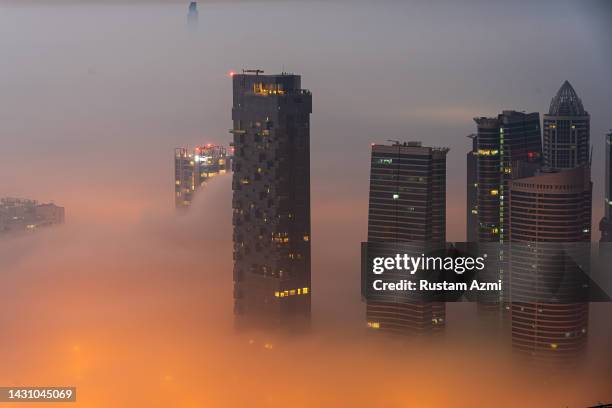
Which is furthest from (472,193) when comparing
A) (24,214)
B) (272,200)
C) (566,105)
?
(24,214)

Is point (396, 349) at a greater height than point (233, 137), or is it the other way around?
point (233, 137)

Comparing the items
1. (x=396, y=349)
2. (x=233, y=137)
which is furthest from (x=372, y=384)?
(x=233, y=137)

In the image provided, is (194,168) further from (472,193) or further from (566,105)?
(566,105)

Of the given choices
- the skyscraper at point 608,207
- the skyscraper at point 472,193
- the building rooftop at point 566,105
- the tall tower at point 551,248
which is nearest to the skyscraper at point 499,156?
the skyscraper at point 472,193

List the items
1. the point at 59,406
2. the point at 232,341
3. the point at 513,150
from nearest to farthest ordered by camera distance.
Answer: the point at 59,406 → the point at 232,341 → the point at 513,150

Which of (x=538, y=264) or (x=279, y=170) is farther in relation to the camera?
(x=279, y=170)

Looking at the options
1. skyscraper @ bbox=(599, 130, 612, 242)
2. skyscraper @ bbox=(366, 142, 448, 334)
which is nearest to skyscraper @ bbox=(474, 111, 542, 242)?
skyscraper @ bbox=(366, 142, 448, 334)

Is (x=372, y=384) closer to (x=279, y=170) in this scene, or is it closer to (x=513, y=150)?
(x=279, y=170)

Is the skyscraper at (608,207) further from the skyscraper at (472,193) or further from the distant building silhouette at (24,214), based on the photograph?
the distant building silhouette at (24,214)
